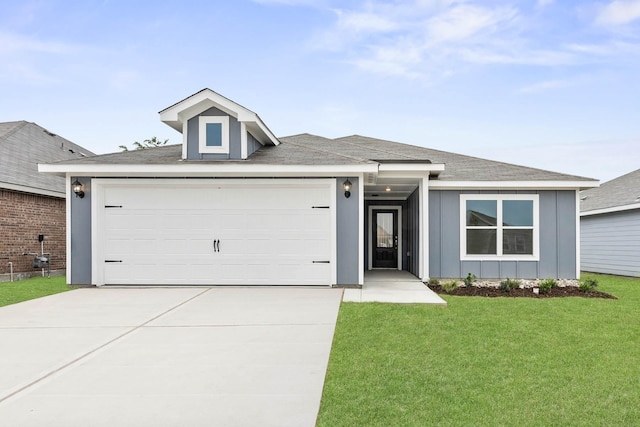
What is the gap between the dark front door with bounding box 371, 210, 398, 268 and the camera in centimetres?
1462

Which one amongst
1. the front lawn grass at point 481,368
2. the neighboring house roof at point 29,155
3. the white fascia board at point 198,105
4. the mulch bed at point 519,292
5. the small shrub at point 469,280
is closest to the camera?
the front lawn grass at point 481,368

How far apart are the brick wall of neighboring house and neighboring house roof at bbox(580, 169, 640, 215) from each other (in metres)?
18.7

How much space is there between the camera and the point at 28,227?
506 inches

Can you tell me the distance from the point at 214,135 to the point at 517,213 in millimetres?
7679

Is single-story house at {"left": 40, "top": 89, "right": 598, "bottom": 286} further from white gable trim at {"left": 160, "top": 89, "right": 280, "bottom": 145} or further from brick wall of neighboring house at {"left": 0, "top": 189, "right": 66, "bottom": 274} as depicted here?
brick wall of neighboring house at {"left": 0, "top": 189, "right": 66, "bottom": 274}

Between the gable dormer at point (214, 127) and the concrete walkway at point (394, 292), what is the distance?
408 cm

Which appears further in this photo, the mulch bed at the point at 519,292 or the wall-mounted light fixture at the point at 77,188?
the wall-mounted light fixture at the point at 77,188

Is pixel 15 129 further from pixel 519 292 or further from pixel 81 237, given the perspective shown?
pixel 519 292

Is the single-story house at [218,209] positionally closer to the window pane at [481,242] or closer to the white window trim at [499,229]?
the white window trim at [499,229]

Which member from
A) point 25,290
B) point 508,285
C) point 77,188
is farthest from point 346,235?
point 25,290

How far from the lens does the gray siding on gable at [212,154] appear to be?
9883 millimetres

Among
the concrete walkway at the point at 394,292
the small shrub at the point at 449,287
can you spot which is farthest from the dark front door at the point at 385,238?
the small shrub at the point at 449,287

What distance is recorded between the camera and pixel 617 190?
17281mm

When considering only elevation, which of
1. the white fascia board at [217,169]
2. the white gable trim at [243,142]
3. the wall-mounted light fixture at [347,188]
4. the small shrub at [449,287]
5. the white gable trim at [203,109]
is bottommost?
the small shrub at [449,287]
